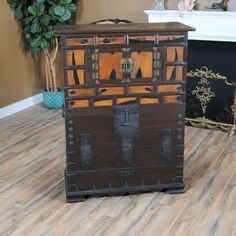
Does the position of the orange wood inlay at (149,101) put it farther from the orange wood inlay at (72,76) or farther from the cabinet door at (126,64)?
the orange wood inlay at (72,76)

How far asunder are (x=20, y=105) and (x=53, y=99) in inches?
14.9

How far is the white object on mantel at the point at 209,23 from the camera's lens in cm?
373

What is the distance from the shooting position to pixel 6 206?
265 centimetres

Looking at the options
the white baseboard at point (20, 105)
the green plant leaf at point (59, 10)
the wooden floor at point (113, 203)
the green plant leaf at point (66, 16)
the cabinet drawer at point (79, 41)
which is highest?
the green plant leaf at point (59, 10)

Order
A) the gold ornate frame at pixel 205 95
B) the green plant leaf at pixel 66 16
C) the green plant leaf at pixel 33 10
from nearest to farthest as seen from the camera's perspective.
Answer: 1. the gold ornate frame at pixel 205 95
2. the green plant leaf at pixel 33 10
3. the green plant leaf at pixel 66 16

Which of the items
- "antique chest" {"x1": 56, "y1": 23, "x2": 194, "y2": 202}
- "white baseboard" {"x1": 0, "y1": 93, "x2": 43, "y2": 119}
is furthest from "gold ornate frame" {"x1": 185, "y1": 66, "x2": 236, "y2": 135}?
"white baseboard" {"x1": 0, "y1": 93, "x2": 43, "y2": 119}

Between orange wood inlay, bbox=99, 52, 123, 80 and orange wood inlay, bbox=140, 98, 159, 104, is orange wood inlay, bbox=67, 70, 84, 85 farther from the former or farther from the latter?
orange wood inlay, bbox=140, 98, 159, 104

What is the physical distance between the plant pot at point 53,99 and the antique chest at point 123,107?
2121 mm

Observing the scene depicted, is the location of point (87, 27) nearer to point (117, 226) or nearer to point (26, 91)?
point (117, 226)

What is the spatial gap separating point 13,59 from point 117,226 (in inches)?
105

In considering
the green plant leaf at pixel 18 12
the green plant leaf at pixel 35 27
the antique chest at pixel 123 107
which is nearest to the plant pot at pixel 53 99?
the green plant leaf at pixel 35 27

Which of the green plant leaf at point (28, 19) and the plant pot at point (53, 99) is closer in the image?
the green plant leaf at point (28, 19)

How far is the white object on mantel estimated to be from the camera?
3734mm

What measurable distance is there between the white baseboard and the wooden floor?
0.89 meters
